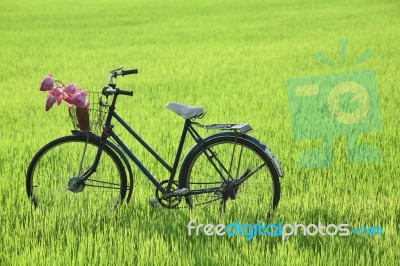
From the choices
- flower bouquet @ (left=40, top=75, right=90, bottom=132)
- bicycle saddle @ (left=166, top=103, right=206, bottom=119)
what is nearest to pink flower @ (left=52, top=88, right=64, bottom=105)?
flower bouquet @ (left=40, top=75, right=90, bottom=132)

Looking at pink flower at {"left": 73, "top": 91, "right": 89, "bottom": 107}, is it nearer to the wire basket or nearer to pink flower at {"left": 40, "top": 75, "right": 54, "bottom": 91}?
the wire basket

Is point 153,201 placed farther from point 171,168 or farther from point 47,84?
point 47,84

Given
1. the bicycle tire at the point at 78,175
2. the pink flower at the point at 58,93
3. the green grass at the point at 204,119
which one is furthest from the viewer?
the bicycle tire at the point at 78,175

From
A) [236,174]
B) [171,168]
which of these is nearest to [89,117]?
[171,168]

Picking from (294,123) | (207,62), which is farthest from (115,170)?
(207,62)

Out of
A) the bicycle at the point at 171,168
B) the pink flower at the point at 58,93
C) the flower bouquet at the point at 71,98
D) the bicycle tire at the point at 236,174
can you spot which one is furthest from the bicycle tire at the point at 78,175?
the bicycle tire at the point at 236,174

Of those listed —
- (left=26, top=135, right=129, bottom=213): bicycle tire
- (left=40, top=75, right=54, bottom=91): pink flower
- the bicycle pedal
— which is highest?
(left=40, top=75, right=54, bottom=91): pink flower

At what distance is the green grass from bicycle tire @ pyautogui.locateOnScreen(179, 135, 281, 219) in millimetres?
120

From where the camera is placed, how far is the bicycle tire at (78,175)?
4.10 m

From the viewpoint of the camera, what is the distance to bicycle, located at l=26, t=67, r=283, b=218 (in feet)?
12.8

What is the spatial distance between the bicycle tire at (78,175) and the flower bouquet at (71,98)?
0.39 feet

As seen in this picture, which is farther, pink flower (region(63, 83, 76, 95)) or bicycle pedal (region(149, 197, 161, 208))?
bicycle pedal (region(149, 197, 161, 208))

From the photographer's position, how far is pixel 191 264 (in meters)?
3.45

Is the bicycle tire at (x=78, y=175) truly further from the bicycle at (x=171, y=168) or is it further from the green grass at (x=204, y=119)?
the green grass at (x=204, y=119)
